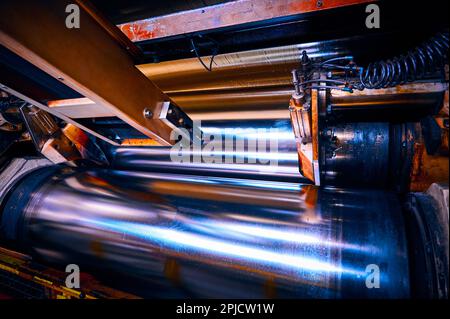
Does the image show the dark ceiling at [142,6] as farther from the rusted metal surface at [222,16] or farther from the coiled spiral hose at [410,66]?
the coiled spiral hose at [410,66]

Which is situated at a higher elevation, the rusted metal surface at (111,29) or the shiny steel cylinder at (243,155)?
the rusted metal surface at (111,29)

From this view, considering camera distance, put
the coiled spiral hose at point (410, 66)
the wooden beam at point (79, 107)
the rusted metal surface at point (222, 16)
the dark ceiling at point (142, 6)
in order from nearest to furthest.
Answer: the coiled spiral hose at point (410, 66) < the rusted metal surface at point (222, 16) < the wooden beam at point (79, 107) < the dark ceiling at point (142, 6)

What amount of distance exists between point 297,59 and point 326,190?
462 millimetres

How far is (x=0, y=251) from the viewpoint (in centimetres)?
104

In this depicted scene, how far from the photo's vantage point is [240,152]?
1.03 metres

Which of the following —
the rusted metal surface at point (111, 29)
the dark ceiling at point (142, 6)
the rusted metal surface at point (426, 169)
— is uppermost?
the dark ceiling at point (142, 6)

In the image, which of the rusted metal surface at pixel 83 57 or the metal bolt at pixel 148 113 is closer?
the rusted metal surface at pixel 83 57

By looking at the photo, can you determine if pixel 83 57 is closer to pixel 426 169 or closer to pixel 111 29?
pixel 111 29

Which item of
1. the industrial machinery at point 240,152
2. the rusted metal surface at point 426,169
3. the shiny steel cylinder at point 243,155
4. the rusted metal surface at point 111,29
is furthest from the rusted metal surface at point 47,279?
the rusted metal surface at point 426,169

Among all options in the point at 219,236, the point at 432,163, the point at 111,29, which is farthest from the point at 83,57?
the point at 432,163

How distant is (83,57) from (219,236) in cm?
62

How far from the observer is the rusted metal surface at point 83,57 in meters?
0.53

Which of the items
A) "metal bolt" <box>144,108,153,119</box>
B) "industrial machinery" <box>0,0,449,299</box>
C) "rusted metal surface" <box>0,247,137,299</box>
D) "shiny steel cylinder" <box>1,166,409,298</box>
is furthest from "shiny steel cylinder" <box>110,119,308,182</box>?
"rusted metal surface" <box>0,247,137,299</box>
